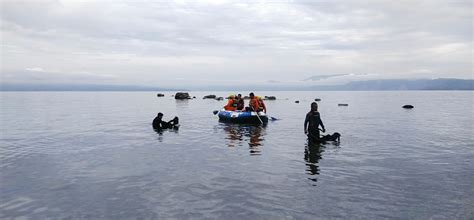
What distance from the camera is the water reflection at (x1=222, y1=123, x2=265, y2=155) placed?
21219 millimetres

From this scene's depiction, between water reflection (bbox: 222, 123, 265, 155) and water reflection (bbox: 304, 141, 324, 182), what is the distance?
2.62 metres

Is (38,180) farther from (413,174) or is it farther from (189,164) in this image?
(413,174)

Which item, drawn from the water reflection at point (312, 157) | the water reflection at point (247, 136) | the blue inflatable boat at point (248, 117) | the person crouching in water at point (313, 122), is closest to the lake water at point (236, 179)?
the water reflection at point (312, 157)

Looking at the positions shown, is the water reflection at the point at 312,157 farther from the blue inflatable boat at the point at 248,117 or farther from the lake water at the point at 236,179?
the blue inflatable boat at the point at 248,117

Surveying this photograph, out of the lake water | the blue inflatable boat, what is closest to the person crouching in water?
the lake water

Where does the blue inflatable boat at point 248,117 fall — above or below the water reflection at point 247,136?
above

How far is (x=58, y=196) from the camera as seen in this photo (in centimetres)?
1139

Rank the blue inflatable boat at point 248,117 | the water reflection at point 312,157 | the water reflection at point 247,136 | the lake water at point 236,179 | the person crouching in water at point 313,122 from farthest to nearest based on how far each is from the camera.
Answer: the blue inflatable boat at point 248,117
the water reflection at point 247,136
the person crouching in water at point 313,122
the water reflection at point 312,157
the lake water at point 236,179

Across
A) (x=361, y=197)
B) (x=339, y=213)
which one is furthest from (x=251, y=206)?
(x=361, y=197)

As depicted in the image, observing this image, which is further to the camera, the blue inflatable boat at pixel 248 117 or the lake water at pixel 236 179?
the blue inflatable boat at pixel 248 117

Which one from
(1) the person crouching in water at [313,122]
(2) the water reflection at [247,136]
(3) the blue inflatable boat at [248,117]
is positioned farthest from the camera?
(3) the blue inflatable boat at [248,117]

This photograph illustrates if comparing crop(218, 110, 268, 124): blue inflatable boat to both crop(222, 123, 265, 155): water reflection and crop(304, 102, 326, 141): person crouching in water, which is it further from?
crop(304, 102, 326, 141): person crouching in water

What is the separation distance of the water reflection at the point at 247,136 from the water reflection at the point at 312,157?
2622mm

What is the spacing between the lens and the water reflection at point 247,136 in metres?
21.2
